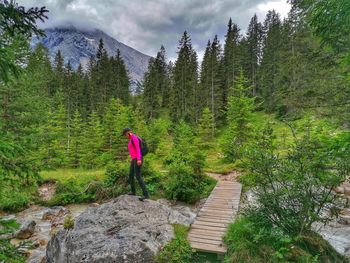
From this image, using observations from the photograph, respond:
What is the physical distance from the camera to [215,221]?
9438mm

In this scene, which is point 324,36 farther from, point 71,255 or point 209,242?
point 71,255

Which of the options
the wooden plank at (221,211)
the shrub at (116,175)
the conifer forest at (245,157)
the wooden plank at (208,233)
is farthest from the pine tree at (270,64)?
the wooden plank at (208,233)

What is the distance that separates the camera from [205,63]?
48156 mm

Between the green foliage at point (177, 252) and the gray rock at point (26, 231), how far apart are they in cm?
759

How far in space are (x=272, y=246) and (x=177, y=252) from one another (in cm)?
233

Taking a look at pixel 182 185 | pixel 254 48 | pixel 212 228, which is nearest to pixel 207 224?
pixel 212 228

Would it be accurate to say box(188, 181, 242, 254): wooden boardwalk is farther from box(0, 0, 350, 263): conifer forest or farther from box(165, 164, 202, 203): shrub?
box(165, 164, 202, 203): shrub

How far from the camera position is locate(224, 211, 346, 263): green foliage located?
635 centimetres

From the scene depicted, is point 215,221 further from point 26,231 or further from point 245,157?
point 26,231

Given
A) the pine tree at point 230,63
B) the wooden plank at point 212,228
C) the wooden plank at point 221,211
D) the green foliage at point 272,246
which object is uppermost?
the pine tree at point 230,63

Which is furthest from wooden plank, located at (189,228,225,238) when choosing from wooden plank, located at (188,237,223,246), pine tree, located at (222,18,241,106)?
pine tree, located at (222,18,241,106)

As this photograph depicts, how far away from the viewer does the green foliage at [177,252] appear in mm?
6957

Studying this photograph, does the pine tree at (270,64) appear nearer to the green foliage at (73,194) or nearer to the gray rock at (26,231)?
the green foliage at (73,194)

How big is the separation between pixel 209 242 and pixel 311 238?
8.79ft
